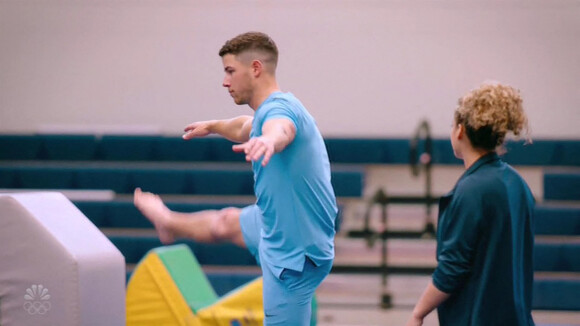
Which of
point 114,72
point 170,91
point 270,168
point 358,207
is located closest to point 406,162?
point 358,207

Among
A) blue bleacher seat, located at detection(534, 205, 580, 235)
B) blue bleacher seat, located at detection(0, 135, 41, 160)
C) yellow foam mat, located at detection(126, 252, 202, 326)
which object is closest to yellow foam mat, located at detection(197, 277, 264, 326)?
yellow foam mat, located at detection(126, 252, 202, 326)

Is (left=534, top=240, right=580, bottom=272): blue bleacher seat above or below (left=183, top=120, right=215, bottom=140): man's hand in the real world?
below

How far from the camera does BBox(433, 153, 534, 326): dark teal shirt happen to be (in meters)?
2.10

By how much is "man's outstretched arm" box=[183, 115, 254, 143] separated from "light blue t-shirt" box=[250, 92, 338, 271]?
47cm

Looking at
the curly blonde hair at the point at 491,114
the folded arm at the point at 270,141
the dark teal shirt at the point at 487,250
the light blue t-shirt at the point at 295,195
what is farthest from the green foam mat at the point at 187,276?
the curly blonde hair at the point at 491,114

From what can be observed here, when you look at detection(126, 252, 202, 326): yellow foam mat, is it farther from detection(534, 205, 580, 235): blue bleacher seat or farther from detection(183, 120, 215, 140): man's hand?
detection(534, 205, 580, 235): blue bleacher seat

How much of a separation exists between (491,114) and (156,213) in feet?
4.02

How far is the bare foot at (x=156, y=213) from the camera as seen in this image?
9.23 feet

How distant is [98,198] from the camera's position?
24.8 ft

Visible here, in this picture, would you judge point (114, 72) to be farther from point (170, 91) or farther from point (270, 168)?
point (270, 168)

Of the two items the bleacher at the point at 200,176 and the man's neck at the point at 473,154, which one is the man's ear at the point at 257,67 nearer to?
the man's neck at the point at 473,154

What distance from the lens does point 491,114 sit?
2115 mm

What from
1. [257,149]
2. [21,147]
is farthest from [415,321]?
[21,147]

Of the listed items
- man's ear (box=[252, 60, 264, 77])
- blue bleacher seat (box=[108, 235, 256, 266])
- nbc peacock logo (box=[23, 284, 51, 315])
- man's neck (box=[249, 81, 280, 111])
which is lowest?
blue bleacher seat (box=[108, 235, 256, 266])
